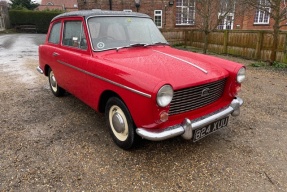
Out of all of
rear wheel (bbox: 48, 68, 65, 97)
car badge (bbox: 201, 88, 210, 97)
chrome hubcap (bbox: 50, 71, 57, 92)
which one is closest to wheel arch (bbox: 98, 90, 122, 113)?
car badge (bbox: 201, 88, 210, 97)

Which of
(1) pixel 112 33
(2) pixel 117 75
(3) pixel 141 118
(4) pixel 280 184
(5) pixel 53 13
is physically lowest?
(4) pixel 280 184

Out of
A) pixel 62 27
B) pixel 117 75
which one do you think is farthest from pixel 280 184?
pixel 62 27

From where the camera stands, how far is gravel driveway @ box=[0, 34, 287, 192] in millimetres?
2553

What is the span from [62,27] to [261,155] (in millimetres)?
3946

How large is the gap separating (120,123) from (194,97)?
3.29 feet

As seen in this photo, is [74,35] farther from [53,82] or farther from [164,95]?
[164,95]

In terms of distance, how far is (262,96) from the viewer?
5414mm

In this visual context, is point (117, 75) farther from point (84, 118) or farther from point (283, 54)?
point (283, 54)

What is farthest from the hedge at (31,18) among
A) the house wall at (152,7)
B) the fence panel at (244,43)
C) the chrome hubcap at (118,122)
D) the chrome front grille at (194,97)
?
the chrome front grille at (194,97)

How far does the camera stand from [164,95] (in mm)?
2453

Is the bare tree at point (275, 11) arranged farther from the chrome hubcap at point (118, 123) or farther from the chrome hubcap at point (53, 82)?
the chrome hubcap at point (118, 123)

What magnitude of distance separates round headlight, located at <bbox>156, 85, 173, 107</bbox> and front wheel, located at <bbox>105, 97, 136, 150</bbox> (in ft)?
1.80

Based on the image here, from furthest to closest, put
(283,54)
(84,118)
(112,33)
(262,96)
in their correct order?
(283,54) → (262,96) → (84,118) → (112,33)

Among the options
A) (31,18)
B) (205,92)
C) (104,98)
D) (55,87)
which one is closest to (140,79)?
(205,92)
